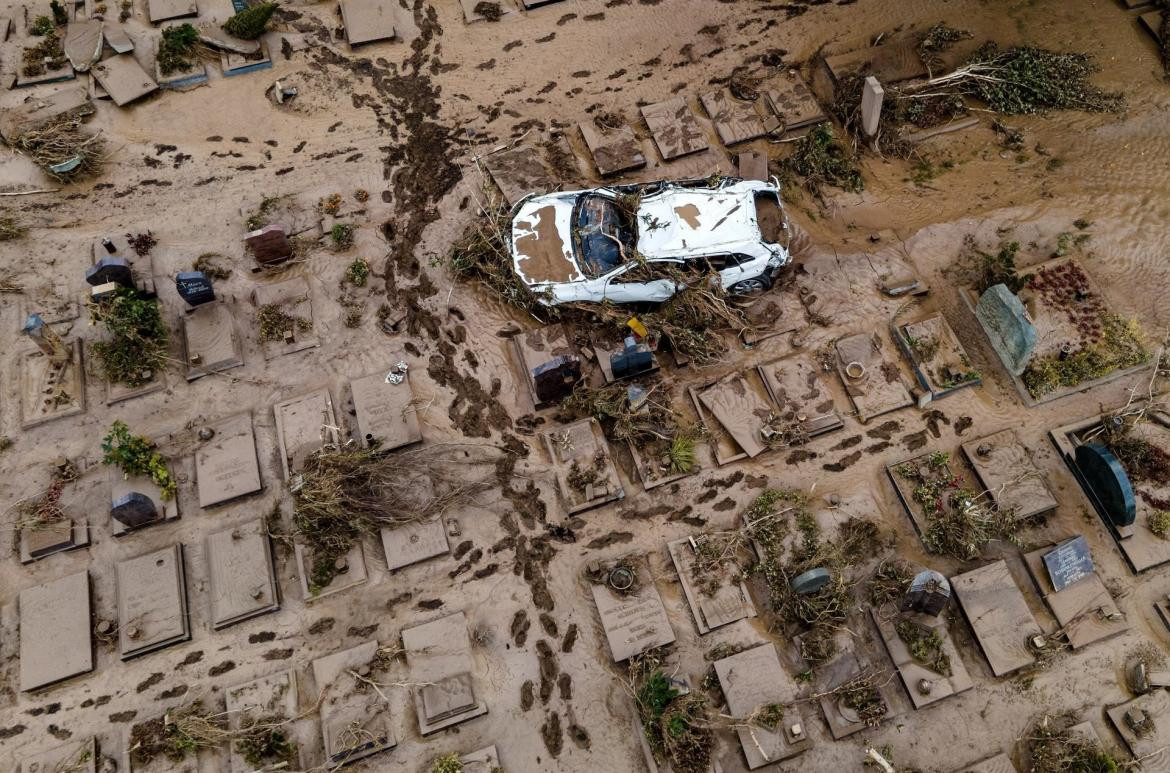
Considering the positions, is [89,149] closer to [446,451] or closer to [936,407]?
[446,451]

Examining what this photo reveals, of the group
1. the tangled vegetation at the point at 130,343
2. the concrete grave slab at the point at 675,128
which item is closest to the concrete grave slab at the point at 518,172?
the concrete grave slab at the point at 675,128

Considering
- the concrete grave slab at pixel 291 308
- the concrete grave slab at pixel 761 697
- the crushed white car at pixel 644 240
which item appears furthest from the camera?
the concrete grave slab at pixel 291 308

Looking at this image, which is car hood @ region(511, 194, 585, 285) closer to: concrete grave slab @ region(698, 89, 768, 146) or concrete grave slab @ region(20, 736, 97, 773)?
concrete grave slab @ region(698, 89, 768, 146)

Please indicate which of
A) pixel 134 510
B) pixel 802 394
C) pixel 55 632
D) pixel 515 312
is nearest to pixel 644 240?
pixel 515 312

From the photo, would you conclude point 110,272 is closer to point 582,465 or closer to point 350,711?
point 350,711

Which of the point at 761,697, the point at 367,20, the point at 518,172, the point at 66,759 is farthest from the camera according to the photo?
the point at 367,20

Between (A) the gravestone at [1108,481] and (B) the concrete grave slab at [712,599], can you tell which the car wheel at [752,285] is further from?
(A) the gravestone at [1108,481]
